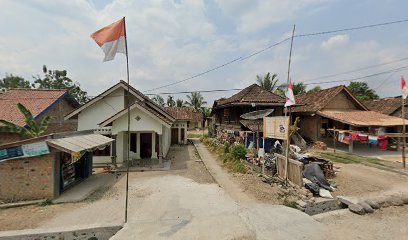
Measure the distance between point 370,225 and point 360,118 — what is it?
52.9 feet

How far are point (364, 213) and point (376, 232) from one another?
1385 mm

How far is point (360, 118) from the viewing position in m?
19.8

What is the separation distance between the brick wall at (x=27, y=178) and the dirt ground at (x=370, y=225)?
9.73 metres

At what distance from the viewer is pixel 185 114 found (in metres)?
27.8

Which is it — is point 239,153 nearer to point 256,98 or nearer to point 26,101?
point 256,98

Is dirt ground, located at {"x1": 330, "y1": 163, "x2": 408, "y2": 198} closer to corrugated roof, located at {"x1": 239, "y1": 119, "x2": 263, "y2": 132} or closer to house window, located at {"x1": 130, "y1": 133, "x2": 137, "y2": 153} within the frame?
corrugated roof, located at {"x1": 239, "y1": 119, "x2": 263, "y2": 132}

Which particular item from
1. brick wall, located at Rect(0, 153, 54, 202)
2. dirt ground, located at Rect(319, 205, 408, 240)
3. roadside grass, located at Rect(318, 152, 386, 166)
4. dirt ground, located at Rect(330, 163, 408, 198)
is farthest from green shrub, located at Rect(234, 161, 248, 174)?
brick wall, located at Rect(0, 153, 54, 202)

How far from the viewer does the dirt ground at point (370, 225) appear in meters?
6.12

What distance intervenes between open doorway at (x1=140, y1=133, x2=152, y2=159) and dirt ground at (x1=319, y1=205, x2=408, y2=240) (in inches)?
476

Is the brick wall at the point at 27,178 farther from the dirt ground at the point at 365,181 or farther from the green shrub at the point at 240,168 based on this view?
the dirt ground at the point at 365,181

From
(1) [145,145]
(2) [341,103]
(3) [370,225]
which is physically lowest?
(3) [370,225]

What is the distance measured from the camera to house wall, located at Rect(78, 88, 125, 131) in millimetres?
16156

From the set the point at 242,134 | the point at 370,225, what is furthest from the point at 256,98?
the point at 370,225

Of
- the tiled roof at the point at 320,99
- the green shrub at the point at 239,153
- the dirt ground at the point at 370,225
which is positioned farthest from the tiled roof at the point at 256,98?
the dirt ground at the point at 370,225
